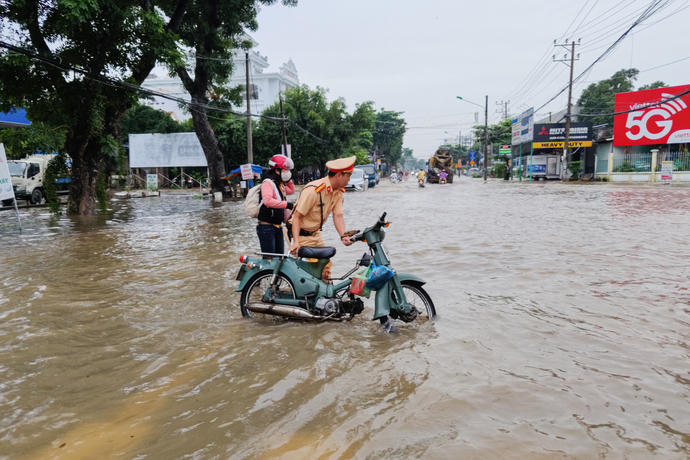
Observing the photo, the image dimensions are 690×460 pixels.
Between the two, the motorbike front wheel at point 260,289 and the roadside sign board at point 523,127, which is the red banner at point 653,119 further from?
the motorbike front wheel at point 260,289

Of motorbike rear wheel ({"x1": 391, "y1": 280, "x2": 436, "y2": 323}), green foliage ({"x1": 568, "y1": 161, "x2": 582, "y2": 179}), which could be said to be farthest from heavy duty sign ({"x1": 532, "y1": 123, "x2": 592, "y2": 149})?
motorbike rear wheel ({"x1": 391, "y1": 280, "x2": 436, "y2": 323})

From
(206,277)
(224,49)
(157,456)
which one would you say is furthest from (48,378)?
(224,49)

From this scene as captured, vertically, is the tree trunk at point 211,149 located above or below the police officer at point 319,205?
above

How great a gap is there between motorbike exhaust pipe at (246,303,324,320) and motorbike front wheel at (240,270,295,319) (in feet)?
0.37

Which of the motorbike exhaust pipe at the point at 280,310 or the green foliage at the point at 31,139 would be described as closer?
the motorbike exhaust pipe at the point at 280,310

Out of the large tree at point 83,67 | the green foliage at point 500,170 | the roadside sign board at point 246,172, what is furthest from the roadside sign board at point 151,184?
the green foliage at point 500,170

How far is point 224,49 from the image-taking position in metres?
22.3

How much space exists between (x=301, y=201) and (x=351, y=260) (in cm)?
345

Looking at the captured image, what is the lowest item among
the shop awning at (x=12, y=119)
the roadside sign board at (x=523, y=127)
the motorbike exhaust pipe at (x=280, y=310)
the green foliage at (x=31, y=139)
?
the motorbike exhaust pipe at (x=280, y=310)

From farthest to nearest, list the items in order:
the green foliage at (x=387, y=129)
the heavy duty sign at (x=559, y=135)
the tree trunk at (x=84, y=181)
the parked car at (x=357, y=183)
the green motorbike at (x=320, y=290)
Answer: the green foliage at (x=387, y=129), the heavy duty sign at (x=559, y=135), the parked car at (x=357, y=183), the tree trunk at (x=84, y=181), the green motorbike at (x=320, y=290)

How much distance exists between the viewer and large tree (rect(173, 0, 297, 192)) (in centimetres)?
2092

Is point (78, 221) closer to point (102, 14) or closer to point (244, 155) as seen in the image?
point (102, 14)

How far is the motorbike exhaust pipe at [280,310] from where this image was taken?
4508 mm

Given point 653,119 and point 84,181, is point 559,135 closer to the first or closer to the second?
point 653,119
